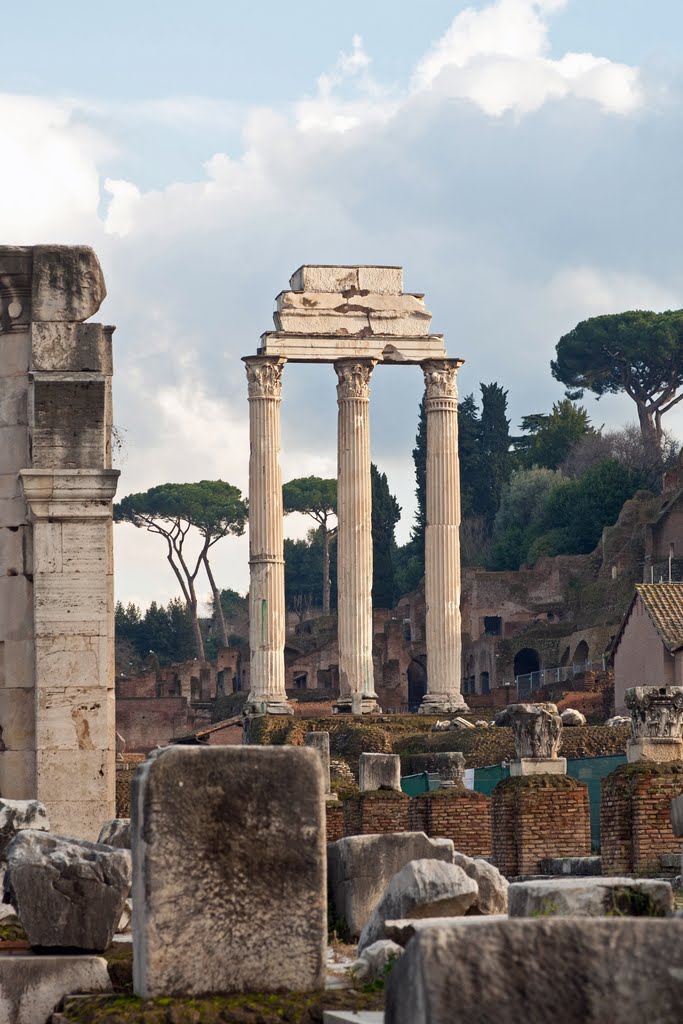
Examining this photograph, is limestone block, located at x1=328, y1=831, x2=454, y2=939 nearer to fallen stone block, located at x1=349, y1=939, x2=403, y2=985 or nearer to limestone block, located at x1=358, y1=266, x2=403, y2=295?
fallen stone block, located at x1=349, y1=939, x2=403, y2=985

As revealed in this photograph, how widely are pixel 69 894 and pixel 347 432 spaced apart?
38.1m

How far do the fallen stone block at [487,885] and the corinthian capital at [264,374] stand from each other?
34.5 metres

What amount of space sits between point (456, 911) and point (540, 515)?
2643 inches

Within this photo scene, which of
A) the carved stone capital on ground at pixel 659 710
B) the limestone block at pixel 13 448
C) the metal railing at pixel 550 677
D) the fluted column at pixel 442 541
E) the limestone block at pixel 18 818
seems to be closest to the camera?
the limestone block at pixel 18 818

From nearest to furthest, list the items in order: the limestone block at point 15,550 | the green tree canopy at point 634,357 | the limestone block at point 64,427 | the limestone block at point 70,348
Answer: the limestone block at point 64,427, the limestone block at point 70,348, the limestone block at point 15,550, the green tree canopy at point 634,357

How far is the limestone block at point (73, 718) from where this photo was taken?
1129cm

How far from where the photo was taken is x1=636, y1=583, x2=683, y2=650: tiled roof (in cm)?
3794

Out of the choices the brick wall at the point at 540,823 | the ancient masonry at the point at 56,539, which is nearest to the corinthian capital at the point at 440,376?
the brick wall at the point at 540,823

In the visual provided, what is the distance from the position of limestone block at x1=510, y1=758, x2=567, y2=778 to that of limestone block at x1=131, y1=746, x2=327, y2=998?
1216 centimetres

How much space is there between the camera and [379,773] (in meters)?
21.6

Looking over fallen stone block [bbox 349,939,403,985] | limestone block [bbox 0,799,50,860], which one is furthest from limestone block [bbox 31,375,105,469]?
fallen stone block [bbox 349,939,403,985]

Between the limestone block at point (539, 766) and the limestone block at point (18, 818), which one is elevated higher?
the limestone block at point (539, 766)

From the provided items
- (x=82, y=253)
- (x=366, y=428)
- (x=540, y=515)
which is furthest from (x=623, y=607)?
(x=82, y=253)

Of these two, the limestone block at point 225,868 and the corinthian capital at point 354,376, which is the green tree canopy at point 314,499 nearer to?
the corinthian capital at point 354,376
